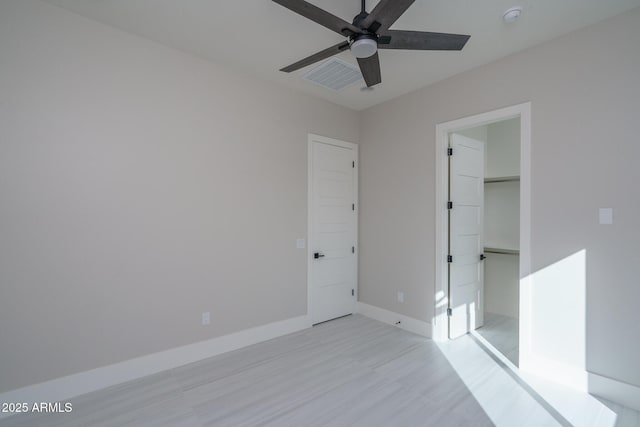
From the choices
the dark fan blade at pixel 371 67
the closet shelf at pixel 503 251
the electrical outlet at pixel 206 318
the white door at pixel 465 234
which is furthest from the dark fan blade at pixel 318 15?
the closet shelf at pixel 503 251

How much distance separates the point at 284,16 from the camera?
2211mm

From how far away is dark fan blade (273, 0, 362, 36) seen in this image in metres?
1.49

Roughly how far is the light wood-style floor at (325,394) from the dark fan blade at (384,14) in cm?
256

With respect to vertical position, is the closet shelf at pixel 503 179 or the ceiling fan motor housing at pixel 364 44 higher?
the ceiling fan motor housing at pixel 364 44

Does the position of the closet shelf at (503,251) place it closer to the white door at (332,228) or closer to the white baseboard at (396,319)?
the white baseboard at (396,319)

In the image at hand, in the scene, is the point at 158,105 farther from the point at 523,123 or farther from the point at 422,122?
the point at 523,123

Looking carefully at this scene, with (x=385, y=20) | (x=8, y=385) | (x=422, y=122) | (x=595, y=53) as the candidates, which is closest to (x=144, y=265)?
(x=8, y=385)

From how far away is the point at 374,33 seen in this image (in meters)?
1.75

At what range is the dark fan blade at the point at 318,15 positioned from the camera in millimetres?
1486

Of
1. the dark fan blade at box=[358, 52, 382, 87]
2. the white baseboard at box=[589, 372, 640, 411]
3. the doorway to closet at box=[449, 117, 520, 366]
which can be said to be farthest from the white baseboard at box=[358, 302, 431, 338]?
the dark fan blade at box=[358, 52, 382, 87]

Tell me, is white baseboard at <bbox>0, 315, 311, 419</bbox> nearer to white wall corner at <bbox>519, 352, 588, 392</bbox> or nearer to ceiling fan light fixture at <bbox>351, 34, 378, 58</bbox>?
white wall corner at <bbox>519, 352, 588, 392</bbox>

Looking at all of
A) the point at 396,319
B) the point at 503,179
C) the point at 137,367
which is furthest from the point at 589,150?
the point at 137,367

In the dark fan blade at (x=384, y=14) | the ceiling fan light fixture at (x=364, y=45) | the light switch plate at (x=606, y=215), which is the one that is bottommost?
the light switch plate at (x=606, y=215)

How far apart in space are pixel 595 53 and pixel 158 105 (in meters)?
3.69
